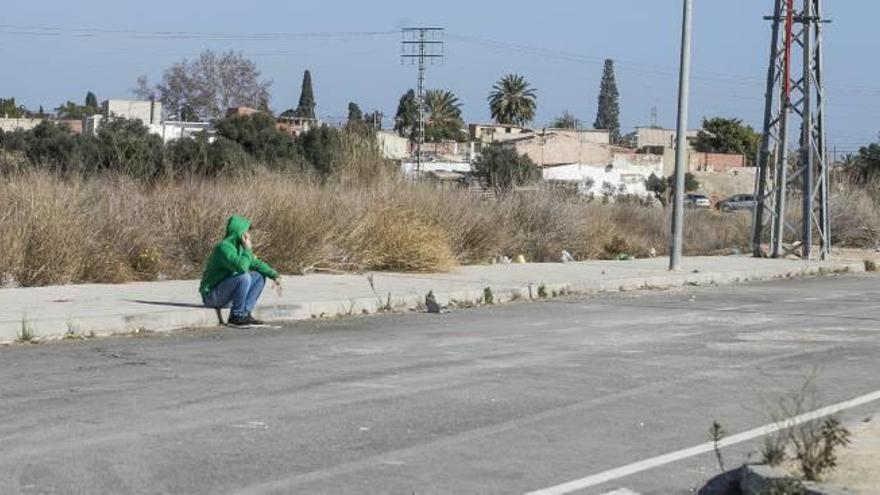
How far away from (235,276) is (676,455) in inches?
302

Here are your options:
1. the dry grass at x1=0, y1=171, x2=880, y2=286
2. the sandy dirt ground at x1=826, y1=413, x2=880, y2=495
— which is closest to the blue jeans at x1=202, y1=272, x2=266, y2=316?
the dry grass at x1=0, y1=171, x2=880, y2=286

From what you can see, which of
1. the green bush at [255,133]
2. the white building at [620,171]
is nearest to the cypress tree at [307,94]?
the white building at [620,171]

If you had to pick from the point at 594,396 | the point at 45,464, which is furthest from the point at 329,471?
the point at 594,396

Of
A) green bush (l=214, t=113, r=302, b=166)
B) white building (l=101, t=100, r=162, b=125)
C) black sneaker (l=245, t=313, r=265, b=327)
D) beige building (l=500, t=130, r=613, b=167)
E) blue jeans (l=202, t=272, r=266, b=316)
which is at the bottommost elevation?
black sneaker (l=245, t=313, r=265, b=327)

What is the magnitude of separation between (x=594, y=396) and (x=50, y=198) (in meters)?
10.5

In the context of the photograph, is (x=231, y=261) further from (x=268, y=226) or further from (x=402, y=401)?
(x=268, y=226)

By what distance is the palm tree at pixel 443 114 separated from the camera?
122m

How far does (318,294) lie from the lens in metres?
17.5

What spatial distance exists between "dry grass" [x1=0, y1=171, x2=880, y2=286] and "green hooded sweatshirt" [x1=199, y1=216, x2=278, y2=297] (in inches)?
148

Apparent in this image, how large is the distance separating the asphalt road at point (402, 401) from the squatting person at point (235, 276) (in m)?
0.53

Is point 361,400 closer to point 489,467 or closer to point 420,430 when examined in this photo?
A: point 420,430

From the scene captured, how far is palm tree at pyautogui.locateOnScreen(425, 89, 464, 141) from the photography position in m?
122

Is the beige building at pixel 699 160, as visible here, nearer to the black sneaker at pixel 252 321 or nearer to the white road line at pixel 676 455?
the black sneaker at pixel 252 321

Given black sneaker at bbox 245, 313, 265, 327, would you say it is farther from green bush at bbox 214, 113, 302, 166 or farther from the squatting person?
green bush at bbox 214, 113, 302, 166
